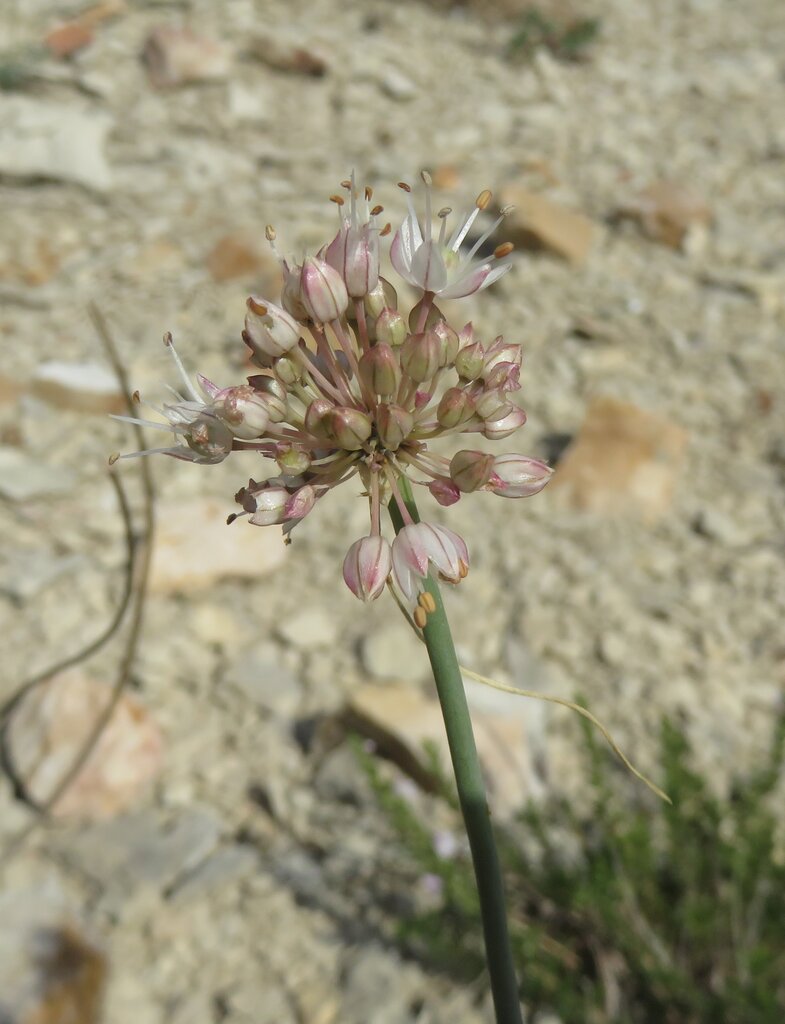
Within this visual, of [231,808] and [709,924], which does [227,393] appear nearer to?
[709,924]

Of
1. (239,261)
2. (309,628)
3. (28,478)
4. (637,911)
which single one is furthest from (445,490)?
(239,261)

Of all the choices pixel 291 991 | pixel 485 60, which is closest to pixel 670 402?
pixel 291 991

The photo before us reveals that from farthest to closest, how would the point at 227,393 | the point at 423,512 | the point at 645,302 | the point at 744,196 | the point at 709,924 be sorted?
the point at 744,196 < the point at 645,302 < the point at 423,512 < the point at 709,924 < the point at 227,393

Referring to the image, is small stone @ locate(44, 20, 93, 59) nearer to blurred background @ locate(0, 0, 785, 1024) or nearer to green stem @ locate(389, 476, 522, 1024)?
blurred background @ locate(0, 0, 785, 1024)

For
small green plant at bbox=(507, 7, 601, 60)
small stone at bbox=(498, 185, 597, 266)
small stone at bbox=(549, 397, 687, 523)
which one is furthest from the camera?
small green plant at bbox=(507, 7, 601, 60)

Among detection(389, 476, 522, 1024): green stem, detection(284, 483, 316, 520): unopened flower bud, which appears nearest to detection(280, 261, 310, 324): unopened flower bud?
detection(284, 483, 316, 520): unopened flower bud

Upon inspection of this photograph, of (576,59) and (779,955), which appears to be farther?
(576,59)
